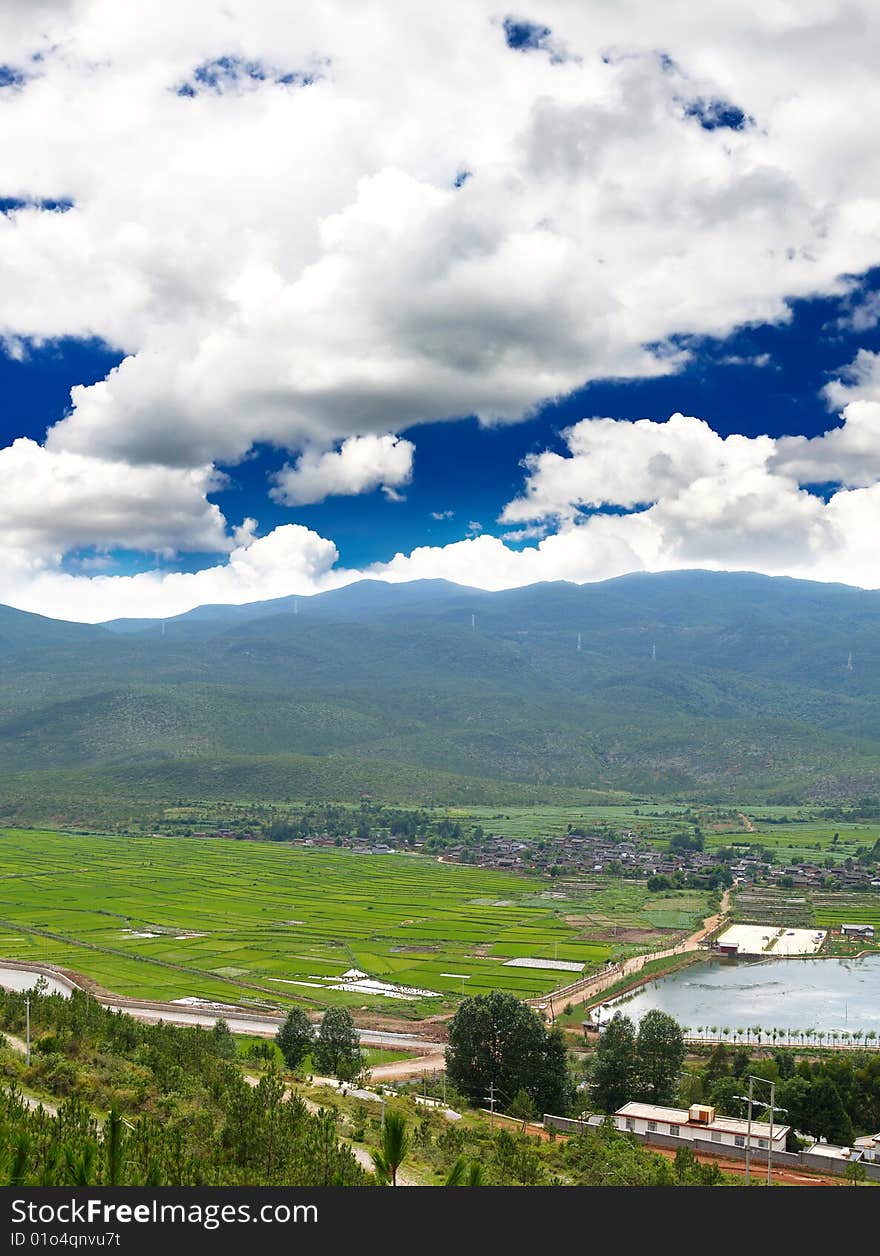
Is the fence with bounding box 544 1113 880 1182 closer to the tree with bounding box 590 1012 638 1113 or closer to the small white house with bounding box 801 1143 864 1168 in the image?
the small white house with bounding box 801 1143 864 1168

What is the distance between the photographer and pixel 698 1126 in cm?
3409

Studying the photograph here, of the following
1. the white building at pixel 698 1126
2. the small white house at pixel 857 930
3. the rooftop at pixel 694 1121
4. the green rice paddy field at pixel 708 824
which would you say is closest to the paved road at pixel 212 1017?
the rooftop at pixel 694 1121

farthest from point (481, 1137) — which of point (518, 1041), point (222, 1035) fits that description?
point (222, 1035)

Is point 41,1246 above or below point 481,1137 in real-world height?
above

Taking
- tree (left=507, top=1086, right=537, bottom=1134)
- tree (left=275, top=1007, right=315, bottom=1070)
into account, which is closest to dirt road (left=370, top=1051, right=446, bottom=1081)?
tree (left=275, top=1007, right=315, bottom=1070)

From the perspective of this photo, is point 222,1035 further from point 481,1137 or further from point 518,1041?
point 481,1137

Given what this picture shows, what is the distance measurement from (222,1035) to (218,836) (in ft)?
353

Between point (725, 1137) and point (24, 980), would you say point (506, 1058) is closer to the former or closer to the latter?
point (725, 1137)

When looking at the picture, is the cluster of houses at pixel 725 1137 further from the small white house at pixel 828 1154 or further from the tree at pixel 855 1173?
the tree at pixel 855 1173

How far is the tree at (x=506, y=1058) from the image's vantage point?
3694 centimetres

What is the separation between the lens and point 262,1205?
984cm

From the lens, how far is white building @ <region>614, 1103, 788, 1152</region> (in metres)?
33.3

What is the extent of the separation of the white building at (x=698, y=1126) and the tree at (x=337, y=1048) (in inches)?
433

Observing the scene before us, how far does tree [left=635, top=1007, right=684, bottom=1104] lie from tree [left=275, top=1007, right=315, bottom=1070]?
46.0ft
